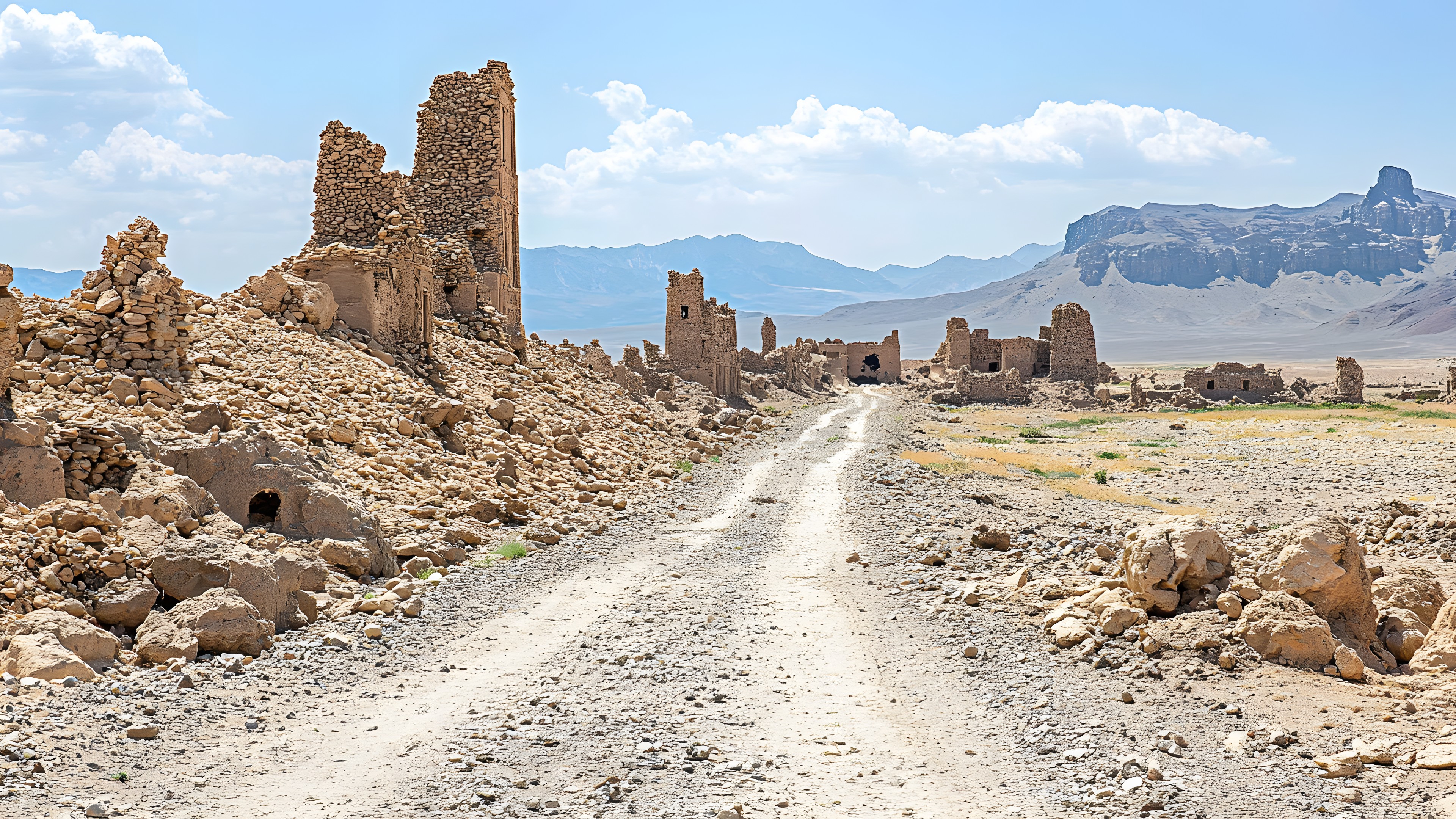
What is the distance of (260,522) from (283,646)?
3.47 meters

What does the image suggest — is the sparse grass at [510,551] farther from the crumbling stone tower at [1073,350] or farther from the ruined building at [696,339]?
the crumbling stone tower at [1073,350]

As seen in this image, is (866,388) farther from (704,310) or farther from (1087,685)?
(1087,685)

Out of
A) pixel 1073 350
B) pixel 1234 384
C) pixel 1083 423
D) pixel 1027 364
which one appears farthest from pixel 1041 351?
pixel 1083 423

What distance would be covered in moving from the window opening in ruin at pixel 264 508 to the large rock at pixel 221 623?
122 inches

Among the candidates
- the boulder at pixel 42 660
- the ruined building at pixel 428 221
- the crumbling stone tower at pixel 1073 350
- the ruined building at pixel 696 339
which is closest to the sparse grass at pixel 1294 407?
the crumbling stone tower at pixel 1073 350

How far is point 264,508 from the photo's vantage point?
13820 millimetres

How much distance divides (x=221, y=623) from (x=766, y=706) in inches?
214

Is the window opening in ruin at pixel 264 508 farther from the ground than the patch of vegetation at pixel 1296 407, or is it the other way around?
the window opening in ruin at pixel 264 508

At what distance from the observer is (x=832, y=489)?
2478 cm

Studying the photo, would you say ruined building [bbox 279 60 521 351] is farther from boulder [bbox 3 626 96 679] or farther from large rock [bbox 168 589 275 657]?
boulder [bbox 3 626 96 679]

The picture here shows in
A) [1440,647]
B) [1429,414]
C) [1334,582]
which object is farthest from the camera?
[1429,414]

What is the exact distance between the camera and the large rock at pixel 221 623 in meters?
10.1

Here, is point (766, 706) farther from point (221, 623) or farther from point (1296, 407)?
point (1296, 407)

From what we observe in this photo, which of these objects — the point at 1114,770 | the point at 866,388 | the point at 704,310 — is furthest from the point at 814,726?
the point at 866,388
